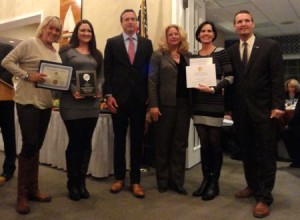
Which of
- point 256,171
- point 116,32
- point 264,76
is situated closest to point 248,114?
point 264,76

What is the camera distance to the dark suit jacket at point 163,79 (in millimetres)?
2566

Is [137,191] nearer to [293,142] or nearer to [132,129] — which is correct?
[132,129]

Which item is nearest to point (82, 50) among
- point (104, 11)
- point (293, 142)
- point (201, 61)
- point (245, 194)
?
point (201, 61)

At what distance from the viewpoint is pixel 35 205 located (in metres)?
2.30

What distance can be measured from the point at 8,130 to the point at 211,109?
6.47ft

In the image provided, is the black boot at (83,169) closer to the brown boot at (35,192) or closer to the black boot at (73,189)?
the black boot at (73,189)

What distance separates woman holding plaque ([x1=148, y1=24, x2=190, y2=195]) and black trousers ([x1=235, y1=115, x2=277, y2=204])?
0.51 metres

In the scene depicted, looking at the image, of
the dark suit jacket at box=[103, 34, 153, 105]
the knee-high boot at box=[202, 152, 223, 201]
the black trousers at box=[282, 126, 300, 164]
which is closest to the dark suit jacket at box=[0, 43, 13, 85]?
the dark suit jacket at box=[103, 34, 153, 105]

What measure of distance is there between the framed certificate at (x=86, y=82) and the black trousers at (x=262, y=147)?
1136 mm

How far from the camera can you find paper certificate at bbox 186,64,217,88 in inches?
93.7

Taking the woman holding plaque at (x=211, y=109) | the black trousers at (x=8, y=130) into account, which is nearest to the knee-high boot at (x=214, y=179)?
the woman holding plaque at (x=211, y=109)

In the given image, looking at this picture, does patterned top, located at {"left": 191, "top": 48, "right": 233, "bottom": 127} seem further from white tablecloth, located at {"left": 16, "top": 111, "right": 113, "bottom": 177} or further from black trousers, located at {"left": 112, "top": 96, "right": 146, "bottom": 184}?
white tablecloth, located at {"left": 16, "top": 111, "right": 113, "bottom": 177}

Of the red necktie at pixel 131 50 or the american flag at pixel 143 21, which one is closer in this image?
the red necktie at pixel 131 50

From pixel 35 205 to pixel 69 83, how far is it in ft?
3.10
